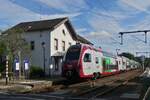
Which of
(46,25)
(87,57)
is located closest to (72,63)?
(87,57)

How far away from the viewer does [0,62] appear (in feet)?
139

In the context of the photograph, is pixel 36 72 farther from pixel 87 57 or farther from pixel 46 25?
pixel 87 57

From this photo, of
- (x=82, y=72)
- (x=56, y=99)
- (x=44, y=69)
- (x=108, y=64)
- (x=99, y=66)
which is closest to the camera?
(x=56, y=99)

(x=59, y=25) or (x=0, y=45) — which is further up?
(x=59, y=25)

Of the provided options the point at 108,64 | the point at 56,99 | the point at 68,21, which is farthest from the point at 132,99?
the point at 68,21

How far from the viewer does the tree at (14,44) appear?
39.3 m

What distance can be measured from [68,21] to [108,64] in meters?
11.7

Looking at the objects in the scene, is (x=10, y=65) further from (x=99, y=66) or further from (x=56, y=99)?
(x=56, y=99)

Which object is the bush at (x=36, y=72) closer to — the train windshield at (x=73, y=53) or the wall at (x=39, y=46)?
the wall at (x=39, y=46)

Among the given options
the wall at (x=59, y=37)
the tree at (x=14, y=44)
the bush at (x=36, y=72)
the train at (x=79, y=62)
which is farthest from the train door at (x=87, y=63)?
the wall at (x=59, y=37)

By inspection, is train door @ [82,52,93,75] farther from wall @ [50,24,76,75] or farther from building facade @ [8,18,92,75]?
wall @ [50,24,76,75]

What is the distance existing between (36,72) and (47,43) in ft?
15.5

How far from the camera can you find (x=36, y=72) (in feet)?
131

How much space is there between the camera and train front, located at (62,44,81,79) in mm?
27497
